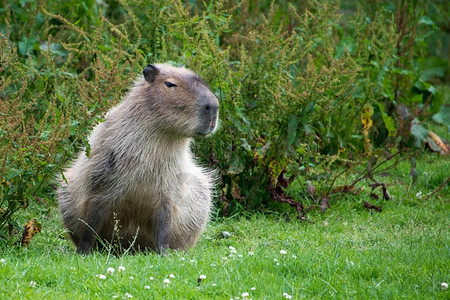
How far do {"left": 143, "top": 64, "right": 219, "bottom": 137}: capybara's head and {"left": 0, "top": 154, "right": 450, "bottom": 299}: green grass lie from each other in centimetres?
94

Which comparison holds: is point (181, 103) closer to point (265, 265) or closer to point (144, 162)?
point (144, 162)

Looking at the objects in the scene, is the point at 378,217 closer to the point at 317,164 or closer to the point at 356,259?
the point at 317,164

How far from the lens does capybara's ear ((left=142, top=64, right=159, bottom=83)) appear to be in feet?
18.3

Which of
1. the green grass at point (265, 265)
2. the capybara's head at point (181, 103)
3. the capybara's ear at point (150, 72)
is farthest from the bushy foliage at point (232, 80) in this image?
the green grass at point (265, 265)

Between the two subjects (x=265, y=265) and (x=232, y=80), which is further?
(x=232, y=80)

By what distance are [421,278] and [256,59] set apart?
114 inches

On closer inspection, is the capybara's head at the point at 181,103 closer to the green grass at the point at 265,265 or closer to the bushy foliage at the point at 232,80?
the bushy foliage at the point at 232,80

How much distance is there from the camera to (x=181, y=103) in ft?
18.0

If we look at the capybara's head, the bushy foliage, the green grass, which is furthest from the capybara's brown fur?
the green grass

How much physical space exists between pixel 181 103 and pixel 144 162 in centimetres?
52

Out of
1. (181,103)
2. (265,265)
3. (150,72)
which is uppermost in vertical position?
(150,72)

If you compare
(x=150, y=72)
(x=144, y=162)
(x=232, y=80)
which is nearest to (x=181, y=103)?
(x=150, y=72)

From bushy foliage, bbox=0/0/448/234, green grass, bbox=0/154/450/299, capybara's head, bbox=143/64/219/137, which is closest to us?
green grass, bbox=0/154/450/299

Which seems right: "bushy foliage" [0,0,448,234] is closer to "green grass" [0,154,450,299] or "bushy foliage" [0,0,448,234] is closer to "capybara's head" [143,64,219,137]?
"capybara's head" [143,64,219,137]
